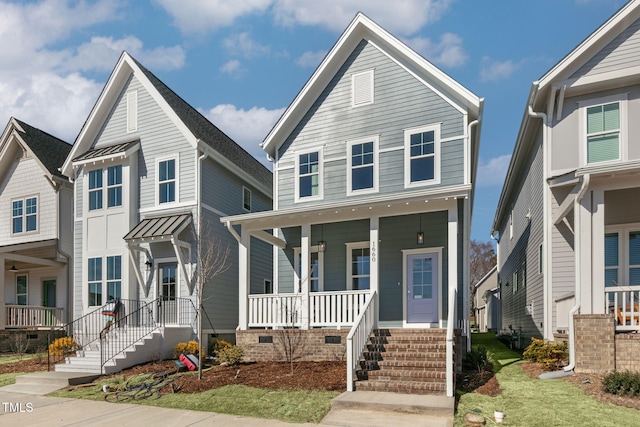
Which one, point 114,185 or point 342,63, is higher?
point 342,63

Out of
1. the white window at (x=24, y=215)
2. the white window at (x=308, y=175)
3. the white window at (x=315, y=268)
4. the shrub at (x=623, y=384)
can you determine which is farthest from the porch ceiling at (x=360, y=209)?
the white window at (x=24, y=215)

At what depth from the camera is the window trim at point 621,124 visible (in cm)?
1123

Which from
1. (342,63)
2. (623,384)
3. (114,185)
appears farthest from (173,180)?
(623,384)

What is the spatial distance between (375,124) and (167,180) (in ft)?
24.0

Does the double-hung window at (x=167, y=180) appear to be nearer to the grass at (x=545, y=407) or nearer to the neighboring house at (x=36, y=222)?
the neighboring house at (x=36, y=222)

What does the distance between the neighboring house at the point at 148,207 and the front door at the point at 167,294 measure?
3cm

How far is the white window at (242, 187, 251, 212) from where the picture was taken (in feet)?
59.6

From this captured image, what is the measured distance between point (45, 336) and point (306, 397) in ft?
46.5

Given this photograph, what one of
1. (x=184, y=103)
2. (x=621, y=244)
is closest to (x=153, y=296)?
(x=184, y=103)

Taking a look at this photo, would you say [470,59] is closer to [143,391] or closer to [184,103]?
[184,103]

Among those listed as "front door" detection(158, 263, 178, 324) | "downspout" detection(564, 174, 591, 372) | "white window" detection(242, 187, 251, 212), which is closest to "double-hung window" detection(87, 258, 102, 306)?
"front door" detection(158, 263, 178, 324)

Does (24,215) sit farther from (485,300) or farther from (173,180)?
(485,300)

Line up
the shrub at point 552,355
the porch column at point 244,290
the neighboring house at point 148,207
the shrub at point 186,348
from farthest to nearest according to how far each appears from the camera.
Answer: the neighboring house at point 148,207 → the shrub at point 186,348 → the porch column at point 244,290 → the shrub at point 552,355

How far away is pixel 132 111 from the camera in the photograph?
55.3 feet
